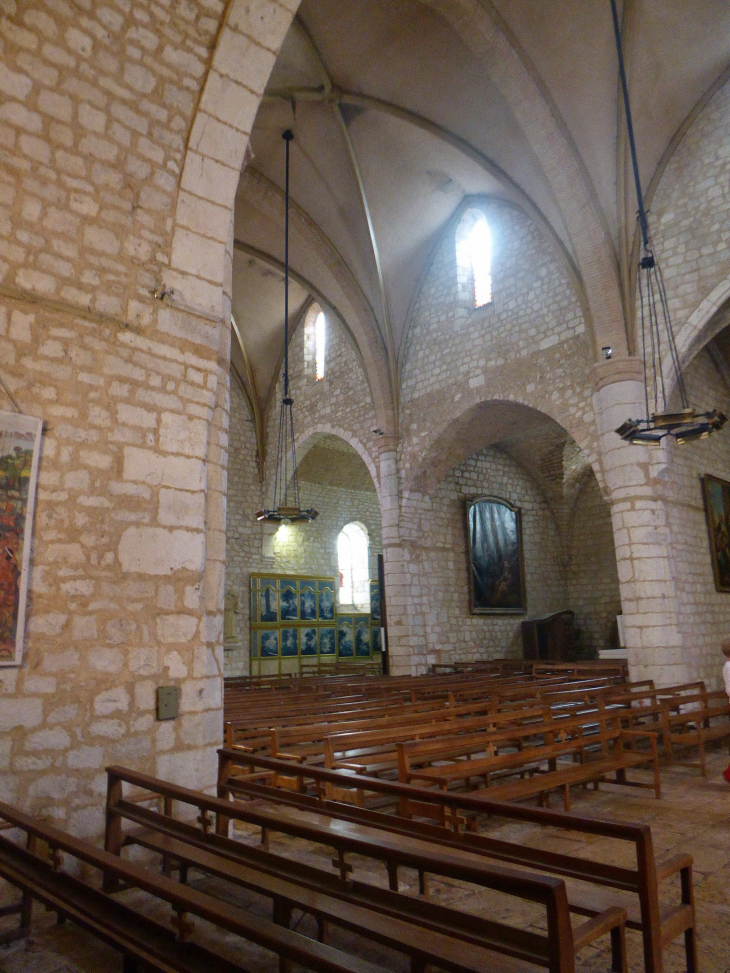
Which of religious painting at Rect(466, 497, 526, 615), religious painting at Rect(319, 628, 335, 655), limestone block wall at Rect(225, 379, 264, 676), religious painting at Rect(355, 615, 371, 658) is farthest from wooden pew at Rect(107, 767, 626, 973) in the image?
religious painting at Rect(355, 615, 371, 658)

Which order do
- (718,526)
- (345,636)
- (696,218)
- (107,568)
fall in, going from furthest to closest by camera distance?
(345,636), (718,526), (696,218), (107,568)

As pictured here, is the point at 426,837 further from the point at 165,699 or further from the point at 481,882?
the point at 165,699

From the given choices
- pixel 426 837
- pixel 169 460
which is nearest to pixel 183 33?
pixel 169 460

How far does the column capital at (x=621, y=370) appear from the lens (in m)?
8.93

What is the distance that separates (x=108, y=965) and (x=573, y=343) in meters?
9.66

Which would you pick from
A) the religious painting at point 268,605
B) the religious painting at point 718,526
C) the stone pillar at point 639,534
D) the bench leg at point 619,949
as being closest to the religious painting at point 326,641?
the religious painting at point 268,605

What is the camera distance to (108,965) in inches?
93.7

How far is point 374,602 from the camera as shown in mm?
17516

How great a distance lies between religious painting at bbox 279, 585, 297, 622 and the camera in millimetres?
15492

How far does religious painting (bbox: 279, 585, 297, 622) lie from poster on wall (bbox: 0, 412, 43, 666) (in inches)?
490

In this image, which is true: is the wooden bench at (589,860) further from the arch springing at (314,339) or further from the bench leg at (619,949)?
the arch springing at (314,339)

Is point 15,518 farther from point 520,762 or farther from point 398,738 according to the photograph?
point 520,762

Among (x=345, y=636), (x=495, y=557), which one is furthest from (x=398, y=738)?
(x=345, y=636)

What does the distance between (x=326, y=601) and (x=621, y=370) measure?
9817mm
